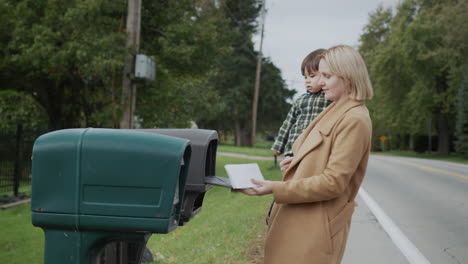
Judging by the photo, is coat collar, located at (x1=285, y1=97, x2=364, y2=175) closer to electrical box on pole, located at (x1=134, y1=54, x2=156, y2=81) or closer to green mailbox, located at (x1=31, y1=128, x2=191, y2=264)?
green mailbox, located at (x1=31, y1=128, x2=191, y2=264)

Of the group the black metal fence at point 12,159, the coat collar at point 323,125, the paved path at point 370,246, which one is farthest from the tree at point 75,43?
the coat collar at point 323,125

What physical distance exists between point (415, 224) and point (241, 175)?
207 inches

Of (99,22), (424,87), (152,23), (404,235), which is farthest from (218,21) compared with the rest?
(424,87)

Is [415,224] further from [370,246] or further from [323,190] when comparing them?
[323,190]

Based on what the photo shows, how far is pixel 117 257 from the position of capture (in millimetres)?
2963

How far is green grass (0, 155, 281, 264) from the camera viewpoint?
534cm

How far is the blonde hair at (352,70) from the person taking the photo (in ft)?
Result: 7.66

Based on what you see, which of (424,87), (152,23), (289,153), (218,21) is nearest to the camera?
(289,153)

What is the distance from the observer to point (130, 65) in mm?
12602

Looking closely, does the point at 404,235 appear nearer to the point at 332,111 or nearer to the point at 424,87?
the point at 332,111

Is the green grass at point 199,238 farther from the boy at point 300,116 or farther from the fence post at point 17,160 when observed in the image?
the fence post at point 17,160

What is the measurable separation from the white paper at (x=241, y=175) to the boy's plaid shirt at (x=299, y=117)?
162 cm

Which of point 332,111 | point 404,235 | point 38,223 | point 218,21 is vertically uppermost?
point 218,21

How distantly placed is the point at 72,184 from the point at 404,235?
4.98 meters
